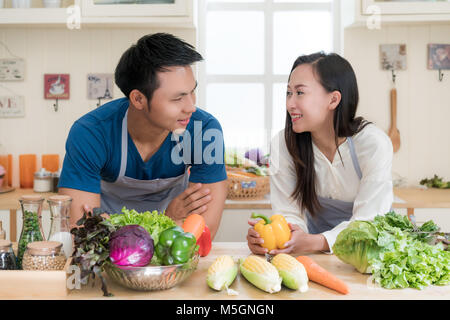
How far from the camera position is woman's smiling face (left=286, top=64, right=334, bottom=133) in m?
1.75

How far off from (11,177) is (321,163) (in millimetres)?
2164

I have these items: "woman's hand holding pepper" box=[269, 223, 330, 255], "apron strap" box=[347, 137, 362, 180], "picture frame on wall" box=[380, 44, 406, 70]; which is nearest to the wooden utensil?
"picture frame on wall" box=[380, 44, 406, 70]

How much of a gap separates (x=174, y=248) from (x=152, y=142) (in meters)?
0.85

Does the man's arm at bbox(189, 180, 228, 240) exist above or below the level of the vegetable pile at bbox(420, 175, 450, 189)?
above

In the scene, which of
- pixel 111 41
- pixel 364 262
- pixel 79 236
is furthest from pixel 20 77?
pixel 364 262

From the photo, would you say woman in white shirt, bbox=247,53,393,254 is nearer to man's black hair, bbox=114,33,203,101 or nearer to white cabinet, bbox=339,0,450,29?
man's black hair, bbox=114,33,203,101

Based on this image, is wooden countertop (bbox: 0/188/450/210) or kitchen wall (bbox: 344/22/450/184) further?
kitchen wall (bbox: 344/22/450/184)

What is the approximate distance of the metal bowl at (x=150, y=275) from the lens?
103cm

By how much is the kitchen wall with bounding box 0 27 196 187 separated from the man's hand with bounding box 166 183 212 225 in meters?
1.59

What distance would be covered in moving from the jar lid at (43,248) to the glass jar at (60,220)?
0.12 feet

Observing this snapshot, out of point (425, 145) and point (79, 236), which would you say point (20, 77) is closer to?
point (79, 236)

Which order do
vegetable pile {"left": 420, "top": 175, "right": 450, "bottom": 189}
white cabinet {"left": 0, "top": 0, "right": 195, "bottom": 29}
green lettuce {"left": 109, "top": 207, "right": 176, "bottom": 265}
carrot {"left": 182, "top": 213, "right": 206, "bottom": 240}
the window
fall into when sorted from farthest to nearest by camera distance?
the window, vegetable pile {"left": 420, "top": 175, "right": 450, "bottom": 189}, white cabinet {"left": 0, "top": 0, "right": 195, "bottom": 29}, carrot {"left": 182, "top": 213, "right": 206, "bottom": 240}, green lettuce {"left": 109, "top": 207, "right": 176, "bottom": 265}

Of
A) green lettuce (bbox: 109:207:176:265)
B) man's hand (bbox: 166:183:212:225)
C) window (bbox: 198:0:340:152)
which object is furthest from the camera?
window (bbox: 198:0:340:152)

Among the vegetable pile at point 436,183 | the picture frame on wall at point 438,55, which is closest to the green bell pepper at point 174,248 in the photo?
the vegetable pile at point 436,183
